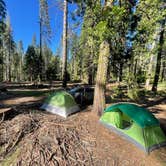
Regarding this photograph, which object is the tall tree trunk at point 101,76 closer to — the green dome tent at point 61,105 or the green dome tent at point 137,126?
the green dome tent at point 137,126

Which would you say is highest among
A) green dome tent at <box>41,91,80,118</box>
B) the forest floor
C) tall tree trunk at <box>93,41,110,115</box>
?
tall tree trunk at <box>93,41,110,115</box>

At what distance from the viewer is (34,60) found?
98.8 ft

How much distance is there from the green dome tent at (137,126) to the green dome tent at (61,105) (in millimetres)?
1652

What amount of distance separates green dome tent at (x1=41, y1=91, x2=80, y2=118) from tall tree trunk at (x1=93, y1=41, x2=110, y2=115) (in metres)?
1.17

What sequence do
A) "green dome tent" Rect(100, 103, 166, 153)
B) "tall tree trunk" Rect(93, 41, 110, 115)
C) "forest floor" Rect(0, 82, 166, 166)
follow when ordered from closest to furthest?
"forest floor" Rect(0, 82, 166, 166), "green dome tent" Rect(100, 103, 166, 153), "tall tree trunk" Rect(93, 41, 110, 115)

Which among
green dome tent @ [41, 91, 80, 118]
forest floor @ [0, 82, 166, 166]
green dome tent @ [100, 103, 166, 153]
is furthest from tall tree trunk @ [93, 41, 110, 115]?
green dome tent @ [41, 91, 80, 118]

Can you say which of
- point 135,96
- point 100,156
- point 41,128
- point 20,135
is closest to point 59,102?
point 41,128

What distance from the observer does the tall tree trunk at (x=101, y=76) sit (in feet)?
24.2

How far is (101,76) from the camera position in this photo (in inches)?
297

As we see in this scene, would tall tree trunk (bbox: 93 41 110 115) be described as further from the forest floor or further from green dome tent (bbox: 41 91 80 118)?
green dome tent (bbox: 41 91 80 118)

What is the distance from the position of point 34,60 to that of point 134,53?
77.9 feet

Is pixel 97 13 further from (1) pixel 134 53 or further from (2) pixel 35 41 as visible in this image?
(2) pixel 35 41

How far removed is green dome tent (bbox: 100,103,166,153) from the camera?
5.99 meters

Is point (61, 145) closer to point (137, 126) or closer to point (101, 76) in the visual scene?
point (137, 126)
